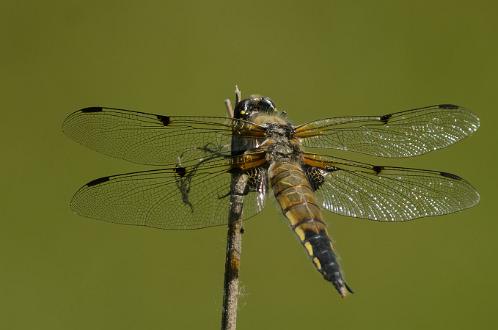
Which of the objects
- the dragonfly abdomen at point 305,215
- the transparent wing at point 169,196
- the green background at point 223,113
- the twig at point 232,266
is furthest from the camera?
the green background at point 223,113

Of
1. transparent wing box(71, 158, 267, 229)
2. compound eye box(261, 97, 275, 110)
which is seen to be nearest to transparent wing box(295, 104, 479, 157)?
compound eye box(261, 97, 275, 110)

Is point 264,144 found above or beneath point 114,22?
beneath

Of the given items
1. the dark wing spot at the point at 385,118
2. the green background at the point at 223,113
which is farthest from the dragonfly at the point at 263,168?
the green background at the point at 223,113

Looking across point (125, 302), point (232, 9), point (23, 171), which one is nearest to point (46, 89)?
point (23, 171)

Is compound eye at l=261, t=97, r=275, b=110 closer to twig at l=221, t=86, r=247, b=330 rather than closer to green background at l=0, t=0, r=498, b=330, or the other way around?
twig at l=221, t=86, r=247, b=330

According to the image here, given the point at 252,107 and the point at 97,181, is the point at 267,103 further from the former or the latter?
the point at 97,181

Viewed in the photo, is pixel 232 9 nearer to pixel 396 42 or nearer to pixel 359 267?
pixel 396 42

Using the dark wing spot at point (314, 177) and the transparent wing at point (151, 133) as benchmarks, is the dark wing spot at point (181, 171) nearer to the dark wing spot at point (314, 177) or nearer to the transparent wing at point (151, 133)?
the transparent wing at point (151, 133)
